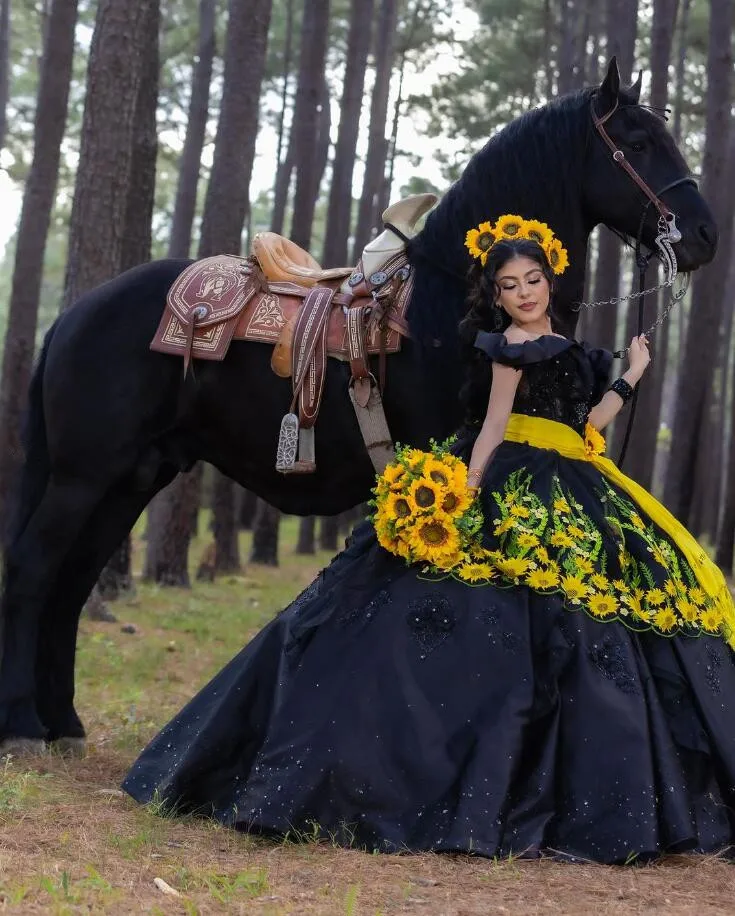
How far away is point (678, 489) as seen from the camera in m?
15.5

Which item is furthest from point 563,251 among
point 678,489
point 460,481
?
point 678,489

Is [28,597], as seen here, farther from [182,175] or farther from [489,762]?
[182,175]

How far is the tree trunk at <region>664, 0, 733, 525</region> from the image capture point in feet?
48.2

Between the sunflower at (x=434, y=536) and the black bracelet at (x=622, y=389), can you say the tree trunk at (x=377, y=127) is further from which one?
the sunflower at (x=434, y=536)

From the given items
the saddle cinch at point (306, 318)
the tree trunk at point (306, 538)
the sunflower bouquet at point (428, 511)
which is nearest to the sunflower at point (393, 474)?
the sunflower bouquet at point (428, 511)

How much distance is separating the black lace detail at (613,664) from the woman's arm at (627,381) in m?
0.91

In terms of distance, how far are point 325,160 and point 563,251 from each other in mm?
19854

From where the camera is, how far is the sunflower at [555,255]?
15.2ft

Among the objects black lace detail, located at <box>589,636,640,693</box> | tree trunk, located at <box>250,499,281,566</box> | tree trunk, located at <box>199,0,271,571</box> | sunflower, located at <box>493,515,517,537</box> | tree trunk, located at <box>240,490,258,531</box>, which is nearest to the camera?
black lace detail, located at <box>589,636,640,693</box>

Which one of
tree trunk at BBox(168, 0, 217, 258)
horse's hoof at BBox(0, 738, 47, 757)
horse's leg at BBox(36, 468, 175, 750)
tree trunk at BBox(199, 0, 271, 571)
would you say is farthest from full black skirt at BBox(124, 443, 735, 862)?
tree trunk at BBox(168, 0, 217, 258)

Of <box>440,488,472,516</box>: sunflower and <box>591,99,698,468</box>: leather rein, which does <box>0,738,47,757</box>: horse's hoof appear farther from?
<box>591,99,698,468</box>: leather rein

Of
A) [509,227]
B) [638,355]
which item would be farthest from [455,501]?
[509,227]

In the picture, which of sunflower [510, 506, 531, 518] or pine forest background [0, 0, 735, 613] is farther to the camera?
pine forest background [0, 0, 735, 613]

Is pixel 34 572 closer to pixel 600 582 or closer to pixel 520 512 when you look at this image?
pixel 520 512
